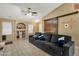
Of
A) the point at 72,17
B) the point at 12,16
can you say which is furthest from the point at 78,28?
the point at 12,16

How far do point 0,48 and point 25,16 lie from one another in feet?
7.00

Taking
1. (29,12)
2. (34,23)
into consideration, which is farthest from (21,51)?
(29,12)

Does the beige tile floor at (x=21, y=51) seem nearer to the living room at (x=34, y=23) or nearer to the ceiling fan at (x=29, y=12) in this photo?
the living room at (x=34, y=23)

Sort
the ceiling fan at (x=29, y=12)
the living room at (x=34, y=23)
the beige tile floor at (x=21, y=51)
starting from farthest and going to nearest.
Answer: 1. the ceiling fan at (x=29, y=12)
2. the living room at (x=34, y=23)
3. the beige tile floor at (x=21, y=51)

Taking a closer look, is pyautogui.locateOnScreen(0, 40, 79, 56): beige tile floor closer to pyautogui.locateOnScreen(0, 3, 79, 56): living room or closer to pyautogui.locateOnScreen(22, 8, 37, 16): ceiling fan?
pyautogui.locateOnScreen(0, 3, 79, 56): living room

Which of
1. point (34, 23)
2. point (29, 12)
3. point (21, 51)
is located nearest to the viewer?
point (21, 51)

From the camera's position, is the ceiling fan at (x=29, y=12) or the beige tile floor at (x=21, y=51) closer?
the beige tile floor at (x=21, y=51)

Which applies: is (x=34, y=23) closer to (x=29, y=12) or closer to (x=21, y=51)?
(x=29, y=12)

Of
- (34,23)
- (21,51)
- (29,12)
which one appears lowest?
(21,51)

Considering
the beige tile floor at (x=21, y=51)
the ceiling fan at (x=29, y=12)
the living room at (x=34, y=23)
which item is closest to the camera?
the beige tile floor at (x=21, y=51)

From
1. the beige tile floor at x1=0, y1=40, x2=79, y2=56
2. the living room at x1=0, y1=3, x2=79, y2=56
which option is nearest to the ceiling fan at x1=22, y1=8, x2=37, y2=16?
the living room at x1=0, y1=3, x2=79, y2=56

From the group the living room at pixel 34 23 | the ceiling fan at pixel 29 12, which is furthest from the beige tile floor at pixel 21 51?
the ceiling fan at pixel 29 12

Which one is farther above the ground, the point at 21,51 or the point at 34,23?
the point at 34,23

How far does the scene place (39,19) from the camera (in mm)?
4625
